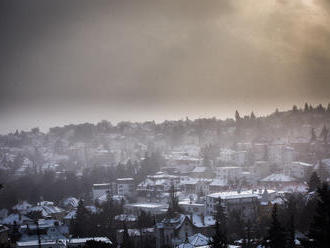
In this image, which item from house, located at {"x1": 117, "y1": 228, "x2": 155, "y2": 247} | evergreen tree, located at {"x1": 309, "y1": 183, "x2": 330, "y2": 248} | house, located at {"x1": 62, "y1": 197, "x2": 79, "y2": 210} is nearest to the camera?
evergreen tree, located at {"x1": 309, "y1": 183, "x2": 330, "y2": 248}

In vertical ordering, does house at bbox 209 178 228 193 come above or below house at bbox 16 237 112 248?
above

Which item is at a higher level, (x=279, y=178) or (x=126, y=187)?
(x=279, y=178)

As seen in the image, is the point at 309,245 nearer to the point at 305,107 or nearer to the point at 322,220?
the point at 322,220

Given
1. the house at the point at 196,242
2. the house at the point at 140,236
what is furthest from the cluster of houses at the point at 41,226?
the house at the point at 196,242

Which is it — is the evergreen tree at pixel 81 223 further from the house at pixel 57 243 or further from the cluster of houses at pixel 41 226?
the house at pixel 57 243

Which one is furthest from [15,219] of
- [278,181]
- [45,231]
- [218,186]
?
[278,181]

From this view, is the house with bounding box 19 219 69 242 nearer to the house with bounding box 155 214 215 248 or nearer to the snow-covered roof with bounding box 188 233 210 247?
the house with bounding box 155 214 215 248

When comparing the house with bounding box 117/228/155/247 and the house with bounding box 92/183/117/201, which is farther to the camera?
the house with bounding box 92/183/117/201

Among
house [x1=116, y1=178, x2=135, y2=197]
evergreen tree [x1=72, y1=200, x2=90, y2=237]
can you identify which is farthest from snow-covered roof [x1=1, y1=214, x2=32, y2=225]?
house [x1=116, y1=178, x2=135, y2=197]

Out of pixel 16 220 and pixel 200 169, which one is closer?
pixel 16 220

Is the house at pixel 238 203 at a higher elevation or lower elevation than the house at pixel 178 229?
higher

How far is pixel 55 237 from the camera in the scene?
3619 centimetres

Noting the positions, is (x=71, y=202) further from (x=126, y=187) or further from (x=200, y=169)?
(x=200, y=169)

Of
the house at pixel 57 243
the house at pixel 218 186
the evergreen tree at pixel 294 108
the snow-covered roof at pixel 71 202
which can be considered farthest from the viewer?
the evergreen tree at pixel 294 108
